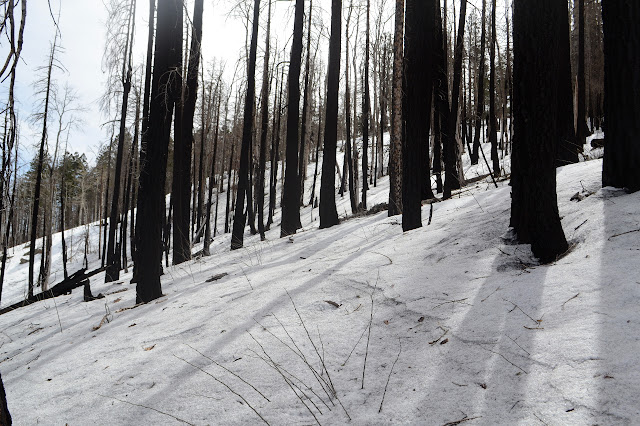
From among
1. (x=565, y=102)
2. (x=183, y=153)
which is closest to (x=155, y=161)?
(x=183, y=153)

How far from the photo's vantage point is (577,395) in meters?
1.63

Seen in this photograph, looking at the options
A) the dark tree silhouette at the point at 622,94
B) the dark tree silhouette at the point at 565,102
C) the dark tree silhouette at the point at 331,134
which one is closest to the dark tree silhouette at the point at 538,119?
the dark tree silhouette at the point at 622,94

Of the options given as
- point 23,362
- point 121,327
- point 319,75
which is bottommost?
point 23,362

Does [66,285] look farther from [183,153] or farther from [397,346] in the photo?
[397,346]

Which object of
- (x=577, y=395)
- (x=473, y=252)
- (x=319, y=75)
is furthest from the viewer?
(x=319, y=75)

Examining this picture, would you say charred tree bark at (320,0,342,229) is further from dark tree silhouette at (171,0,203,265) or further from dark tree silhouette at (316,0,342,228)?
dark tree silhouette at (171,0,203,265)

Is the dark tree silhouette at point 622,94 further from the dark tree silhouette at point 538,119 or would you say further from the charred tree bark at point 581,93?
the charred tree bark at point 581,93

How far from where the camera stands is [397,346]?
2.47 m

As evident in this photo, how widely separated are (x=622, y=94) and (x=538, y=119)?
139 centimetres

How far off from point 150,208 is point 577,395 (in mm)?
5294

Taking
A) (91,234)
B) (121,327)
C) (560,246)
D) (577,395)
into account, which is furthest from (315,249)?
(91,234)

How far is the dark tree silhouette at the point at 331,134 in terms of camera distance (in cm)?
1038

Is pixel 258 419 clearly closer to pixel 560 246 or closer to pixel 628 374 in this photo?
pixel 628 374

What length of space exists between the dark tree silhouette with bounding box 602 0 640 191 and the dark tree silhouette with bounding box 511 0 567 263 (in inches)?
42.4
